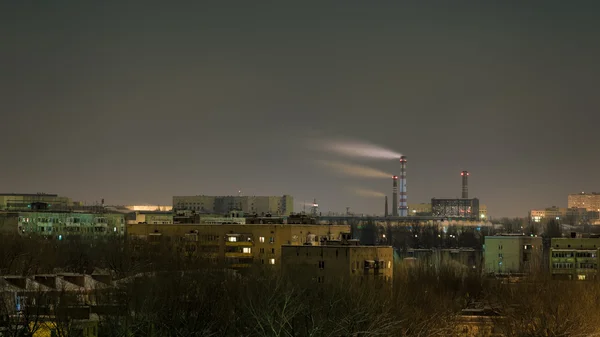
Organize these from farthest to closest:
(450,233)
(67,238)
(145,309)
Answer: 1. (450,233)
2. (67,238)
3. (145,309)

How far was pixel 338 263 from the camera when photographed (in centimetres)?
3950

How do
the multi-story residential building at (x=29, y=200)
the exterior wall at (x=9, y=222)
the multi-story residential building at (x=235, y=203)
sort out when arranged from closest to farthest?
the exterior wall at (x=9, y=222) → the multi-story residential building at (x=29, y=200) → the multi-story residential building at (x=235, y=203)

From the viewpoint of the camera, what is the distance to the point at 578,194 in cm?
19575

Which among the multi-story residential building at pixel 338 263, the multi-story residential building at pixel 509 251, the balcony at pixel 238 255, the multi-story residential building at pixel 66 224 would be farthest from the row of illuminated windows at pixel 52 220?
the multi-story residential building at pixel 338 263

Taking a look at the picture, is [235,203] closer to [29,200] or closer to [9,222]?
[29,200]

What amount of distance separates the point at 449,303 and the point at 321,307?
30.9 feet

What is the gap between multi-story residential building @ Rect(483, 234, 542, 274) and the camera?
221ft

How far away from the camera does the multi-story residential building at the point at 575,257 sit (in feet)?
197

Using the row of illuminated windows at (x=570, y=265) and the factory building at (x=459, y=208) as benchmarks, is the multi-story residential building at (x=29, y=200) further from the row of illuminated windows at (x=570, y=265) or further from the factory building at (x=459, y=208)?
the factory building at (x=459, y=208)

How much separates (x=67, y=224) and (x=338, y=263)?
4350 cm

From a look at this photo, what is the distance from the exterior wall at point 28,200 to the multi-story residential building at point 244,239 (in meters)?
46.5

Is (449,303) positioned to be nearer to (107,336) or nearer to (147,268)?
(147,268)

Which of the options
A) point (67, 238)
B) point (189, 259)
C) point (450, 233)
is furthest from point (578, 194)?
point (189, 259)

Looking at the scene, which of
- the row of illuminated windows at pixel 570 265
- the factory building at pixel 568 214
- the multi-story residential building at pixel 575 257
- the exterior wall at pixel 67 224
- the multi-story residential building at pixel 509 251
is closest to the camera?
the multi-story residential building at pixel 575 257
